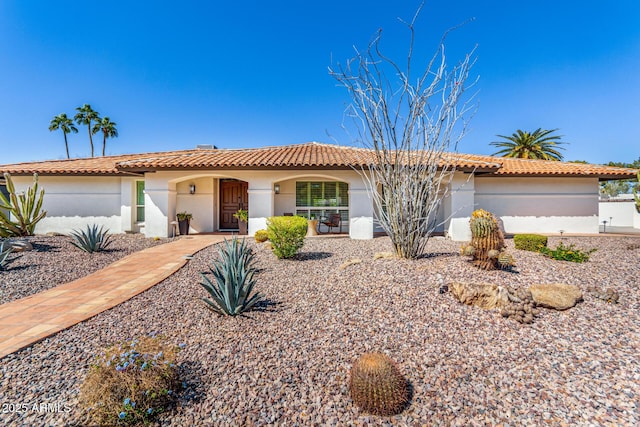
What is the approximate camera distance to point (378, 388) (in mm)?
2613

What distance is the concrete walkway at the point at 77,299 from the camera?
154 inches

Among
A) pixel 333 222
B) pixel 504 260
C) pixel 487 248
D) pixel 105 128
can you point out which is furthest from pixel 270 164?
pixel 105 128

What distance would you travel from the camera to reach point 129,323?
4184mm

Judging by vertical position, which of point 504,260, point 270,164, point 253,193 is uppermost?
point 270,164

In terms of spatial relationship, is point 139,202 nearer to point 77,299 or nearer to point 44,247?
point 44,247

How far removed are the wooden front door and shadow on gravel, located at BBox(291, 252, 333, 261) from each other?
7686mm

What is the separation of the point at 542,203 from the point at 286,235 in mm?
12987

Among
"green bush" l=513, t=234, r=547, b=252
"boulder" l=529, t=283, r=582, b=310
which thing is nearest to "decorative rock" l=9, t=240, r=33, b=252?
"boulder" l=529, t=283, r=582, b=310

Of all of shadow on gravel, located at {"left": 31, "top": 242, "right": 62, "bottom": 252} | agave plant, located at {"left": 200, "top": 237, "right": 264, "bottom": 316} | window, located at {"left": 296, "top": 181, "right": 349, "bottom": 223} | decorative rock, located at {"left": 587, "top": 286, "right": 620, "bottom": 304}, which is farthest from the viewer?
window, located at {"left": 296, "top": 181, "right": 349, "bottom": 223}

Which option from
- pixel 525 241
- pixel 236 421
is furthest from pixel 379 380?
pixel 525 241

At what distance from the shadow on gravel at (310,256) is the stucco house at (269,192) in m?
4.00

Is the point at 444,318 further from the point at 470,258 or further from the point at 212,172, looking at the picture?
the point at 212,172

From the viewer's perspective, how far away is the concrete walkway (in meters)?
3.92

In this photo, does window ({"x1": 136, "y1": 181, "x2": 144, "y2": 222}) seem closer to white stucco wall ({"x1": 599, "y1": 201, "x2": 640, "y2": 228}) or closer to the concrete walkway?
the concrete walkway
